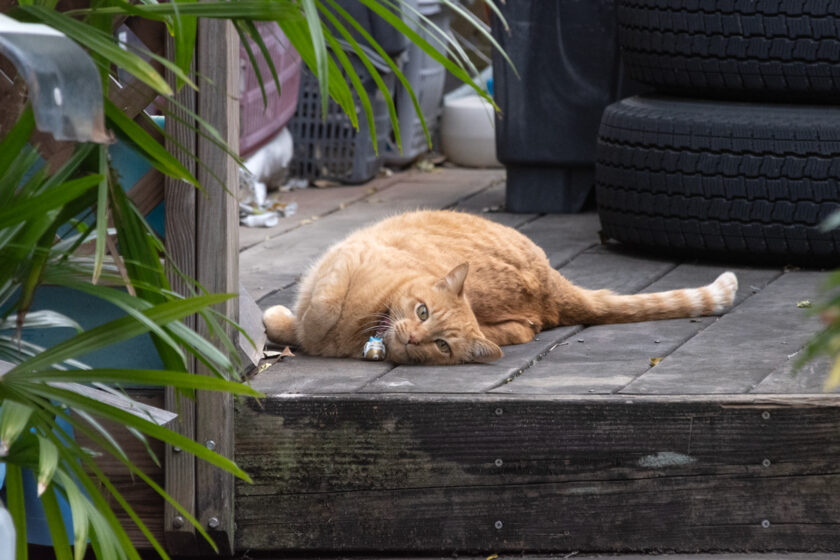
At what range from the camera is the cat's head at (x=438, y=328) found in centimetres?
263

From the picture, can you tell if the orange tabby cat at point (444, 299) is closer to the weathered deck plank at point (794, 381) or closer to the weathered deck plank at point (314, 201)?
the weathered deck plank at point (794, 381)

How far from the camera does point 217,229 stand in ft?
7.75

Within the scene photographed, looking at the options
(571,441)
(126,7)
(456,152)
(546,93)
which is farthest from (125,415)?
(456,152)

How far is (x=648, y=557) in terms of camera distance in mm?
2434

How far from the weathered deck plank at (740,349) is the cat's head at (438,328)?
43 centimetres

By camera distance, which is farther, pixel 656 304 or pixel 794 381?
pixel 656 304

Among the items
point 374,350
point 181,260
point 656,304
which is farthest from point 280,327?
point 656,304

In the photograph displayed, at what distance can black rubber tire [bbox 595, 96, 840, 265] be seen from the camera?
10.6ft

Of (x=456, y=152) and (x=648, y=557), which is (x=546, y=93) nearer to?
(x=456, y=152)

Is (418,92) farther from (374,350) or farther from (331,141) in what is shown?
(374,350)

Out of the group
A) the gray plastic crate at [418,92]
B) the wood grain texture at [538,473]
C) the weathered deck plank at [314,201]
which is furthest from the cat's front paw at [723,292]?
the gray plastic crate at [418,92]

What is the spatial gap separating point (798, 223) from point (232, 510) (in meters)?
1.89

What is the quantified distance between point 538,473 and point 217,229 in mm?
894

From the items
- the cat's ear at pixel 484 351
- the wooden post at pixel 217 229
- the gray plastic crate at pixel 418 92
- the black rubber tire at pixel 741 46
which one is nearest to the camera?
the wooden post at pixel 217 229
